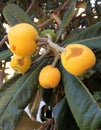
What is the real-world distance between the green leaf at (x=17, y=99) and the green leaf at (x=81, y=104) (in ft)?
0.30

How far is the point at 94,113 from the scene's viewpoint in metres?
0.67

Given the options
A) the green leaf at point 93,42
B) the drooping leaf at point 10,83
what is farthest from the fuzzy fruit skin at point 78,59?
the drooping leaf at point 10,83

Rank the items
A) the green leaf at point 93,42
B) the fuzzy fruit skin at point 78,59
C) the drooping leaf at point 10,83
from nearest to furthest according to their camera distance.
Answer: the fuzzy fruit skin at point 78,59, the green leaf at point 93,42, the drooping leaf at point 10,83

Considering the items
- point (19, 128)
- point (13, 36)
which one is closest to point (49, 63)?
point (13, 36)

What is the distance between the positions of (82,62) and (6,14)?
0.44 meters

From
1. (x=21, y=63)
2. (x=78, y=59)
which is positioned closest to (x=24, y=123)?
(x=21, y=63)

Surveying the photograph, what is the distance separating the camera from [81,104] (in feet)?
2.31

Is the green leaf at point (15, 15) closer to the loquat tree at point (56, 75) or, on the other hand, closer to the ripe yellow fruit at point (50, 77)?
the loquat tree at point (56, 75)

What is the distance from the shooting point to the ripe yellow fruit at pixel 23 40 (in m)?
0.71

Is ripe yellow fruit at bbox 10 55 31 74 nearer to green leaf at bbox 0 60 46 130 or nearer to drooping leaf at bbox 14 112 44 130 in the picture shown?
green leaf at bbox 0 60 46 130

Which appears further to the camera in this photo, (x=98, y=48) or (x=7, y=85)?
(x=7, y=85)

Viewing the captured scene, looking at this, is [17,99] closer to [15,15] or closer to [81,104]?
[81,104]

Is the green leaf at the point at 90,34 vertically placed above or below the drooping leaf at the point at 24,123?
above

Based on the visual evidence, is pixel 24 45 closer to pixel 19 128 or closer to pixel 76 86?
pixel 76 86
